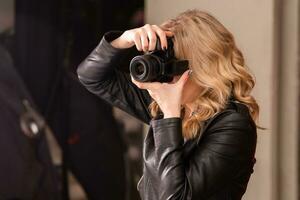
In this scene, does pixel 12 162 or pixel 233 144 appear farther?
pixel 12 162

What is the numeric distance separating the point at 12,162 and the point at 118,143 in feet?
1.50

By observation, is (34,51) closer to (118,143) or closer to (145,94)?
(118,143)

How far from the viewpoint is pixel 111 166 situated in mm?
2264

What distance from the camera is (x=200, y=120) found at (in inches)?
43.2

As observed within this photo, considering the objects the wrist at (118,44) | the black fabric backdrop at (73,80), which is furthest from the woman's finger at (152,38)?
the black fabric backdrop at (73,80)

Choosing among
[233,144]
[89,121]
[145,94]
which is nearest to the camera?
[233,144]

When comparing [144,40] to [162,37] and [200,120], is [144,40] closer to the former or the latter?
[162,37]

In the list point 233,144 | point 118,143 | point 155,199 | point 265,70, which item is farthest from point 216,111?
point 118,143

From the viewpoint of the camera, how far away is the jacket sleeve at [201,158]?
991mm

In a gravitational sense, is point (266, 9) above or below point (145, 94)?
above

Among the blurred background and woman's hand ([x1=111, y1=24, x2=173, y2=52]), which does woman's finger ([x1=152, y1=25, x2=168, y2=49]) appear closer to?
woman's hand ([x1=111, y1=24, x2=173, y2=52])

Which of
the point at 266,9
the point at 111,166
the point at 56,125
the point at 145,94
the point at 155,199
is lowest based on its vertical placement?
the point at 111,166

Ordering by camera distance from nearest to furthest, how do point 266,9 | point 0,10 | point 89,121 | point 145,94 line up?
point 145,94
point 266,9
point 0,10
point 89,121

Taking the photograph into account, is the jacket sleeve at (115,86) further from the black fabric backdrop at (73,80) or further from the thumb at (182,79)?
the black fabric backdrop at (73,80)
